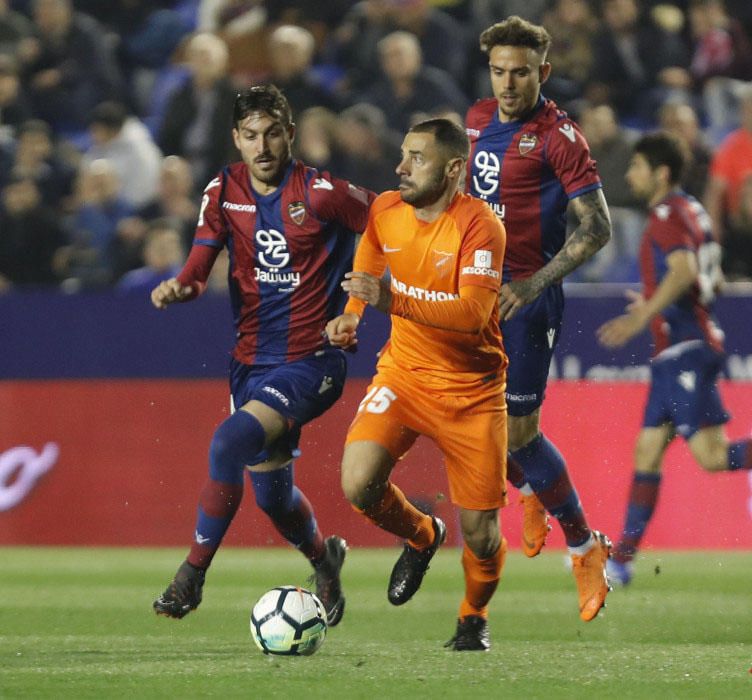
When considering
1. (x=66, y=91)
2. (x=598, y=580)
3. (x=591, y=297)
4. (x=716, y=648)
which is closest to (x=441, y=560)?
(x=591, y=297)

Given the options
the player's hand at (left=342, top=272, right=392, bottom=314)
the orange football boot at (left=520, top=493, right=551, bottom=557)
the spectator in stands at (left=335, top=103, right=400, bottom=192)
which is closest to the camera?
the player's hand at (left=342, top=272, right=392, bottom=314)

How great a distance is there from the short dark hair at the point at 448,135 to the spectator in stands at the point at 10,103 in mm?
7965

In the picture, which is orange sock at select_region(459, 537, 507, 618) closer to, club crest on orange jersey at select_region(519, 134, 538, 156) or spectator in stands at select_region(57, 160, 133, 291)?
club crest on orange jersey at select_region(519, 134, 538, 156)

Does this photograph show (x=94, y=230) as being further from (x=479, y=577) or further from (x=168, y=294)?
(x=479, y=577)

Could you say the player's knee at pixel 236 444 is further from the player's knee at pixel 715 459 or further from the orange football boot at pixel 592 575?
the player's knee at pixel 715 459

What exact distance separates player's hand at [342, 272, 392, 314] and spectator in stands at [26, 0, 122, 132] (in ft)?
28.3

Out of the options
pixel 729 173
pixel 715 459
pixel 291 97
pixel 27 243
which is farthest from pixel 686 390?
pixel 27 243

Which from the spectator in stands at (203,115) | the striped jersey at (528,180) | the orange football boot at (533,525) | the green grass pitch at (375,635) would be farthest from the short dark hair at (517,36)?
the spectator in stands at (203,115)

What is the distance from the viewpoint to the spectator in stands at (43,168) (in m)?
13.4

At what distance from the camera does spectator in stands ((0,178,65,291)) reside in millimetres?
12914

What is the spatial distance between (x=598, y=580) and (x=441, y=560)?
3.45 metres

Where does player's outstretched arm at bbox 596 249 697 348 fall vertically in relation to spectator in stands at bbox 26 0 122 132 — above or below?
above

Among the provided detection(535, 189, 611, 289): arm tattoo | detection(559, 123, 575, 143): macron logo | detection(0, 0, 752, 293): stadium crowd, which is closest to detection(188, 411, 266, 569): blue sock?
detection(535, 189, 611, 289): arm tattoo

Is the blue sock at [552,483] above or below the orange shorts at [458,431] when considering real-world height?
below
